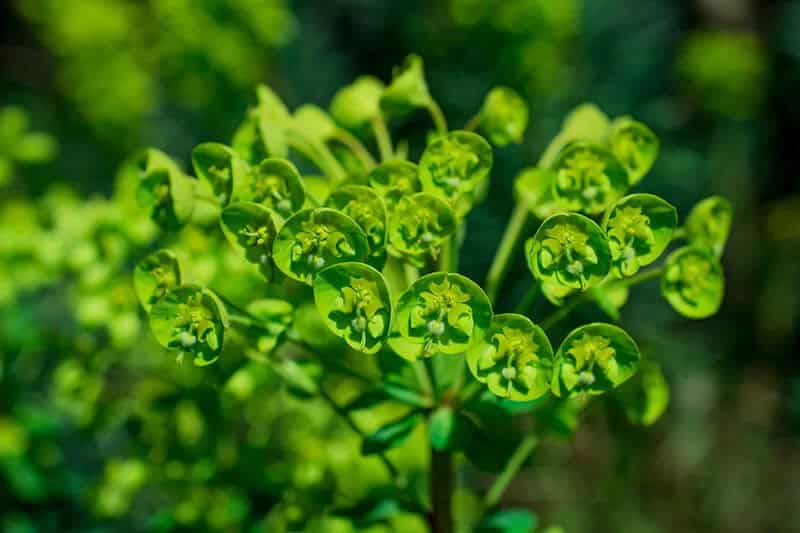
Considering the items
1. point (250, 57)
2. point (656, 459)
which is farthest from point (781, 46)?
point (250, 57)

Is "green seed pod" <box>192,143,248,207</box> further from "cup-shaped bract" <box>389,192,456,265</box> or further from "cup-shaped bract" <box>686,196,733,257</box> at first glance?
"cup-shaped bract" <box>686,196,733,257</box>

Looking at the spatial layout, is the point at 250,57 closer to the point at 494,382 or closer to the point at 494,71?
the point at 494,71

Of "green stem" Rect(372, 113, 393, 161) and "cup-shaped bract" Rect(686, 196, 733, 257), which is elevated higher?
"cup-shaped bract" Rect(686, 196, 733, 257)

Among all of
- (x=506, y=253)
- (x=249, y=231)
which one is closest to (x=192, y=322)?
(x=249, y=231)

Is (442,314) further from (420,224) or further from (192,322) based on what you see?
(192,322)

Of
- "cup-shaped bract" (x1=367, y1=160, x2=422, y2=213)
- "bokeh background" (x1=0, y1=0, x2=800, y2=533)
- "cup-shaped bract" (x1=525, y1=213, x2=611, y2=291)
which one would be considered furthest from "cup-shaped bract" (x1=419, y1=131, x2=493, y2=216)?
"bokeh background" (x1=0, y1=0, x2=800, y2=533)
